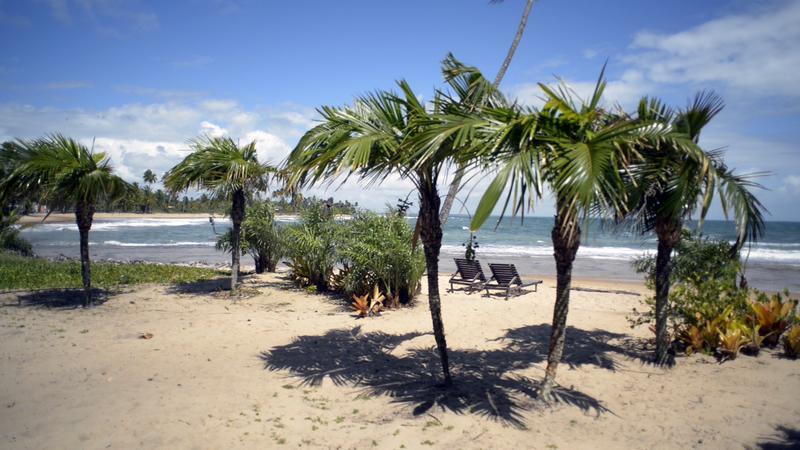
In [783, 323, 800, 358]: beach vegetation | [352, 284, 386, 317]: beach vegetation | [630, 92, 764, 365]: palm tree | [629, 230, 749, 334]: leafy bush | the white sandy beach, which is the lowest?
the white sandy beach

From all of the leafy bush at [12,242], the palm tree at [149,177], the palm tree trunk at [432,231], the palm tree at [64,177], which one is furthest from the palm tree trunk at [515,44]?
the palm tree at [149,177]

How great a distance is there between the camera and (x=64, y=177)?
862cm

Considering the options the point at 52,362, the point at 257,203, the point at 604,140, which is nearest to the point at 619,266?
the point at 257,203

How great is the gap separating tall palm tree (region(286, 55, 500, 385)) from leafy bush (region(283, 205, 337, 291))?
654 cm

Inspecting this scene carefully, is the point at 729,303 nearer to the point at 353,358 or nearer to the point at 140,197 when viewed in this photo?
the point at 353,358

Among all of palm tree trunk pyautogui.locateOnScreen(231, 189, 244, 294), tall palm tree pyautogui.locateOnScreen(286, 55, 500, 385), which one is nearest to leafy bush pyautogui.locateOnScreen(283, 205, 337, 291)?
palm tree trunk pyautogui.locateOnScreen(231, 189, 244, 294)

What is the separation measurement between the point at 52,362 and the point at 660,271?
25.7 feet

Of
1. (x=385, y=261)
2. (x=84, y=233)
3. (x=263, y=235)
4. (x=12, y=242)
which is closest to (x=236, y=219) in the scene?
(x=84, y=233)

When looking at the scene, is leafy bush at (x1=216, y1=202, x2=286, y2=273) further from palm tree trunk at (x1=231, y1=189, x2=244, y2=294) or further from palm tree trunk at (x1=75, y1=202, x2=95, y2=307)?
palm tree trunk at (x1=75, y1=202, x2=95, y2=307)

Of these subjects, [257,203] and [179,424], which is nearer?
[179,424]

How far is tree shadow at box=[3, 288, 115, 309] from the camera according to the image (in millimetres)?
9141

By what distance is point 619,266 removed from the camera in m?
24.5

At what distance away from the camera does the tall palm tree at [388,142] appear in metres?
4.88

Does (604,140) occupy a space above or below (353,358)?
above
